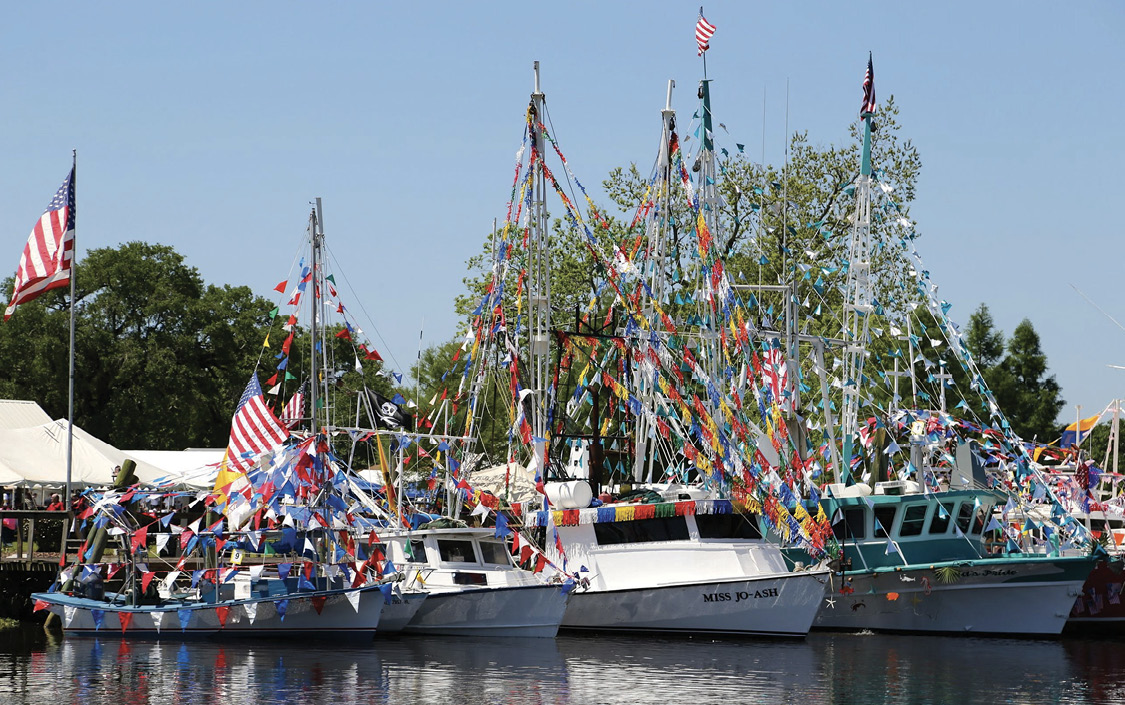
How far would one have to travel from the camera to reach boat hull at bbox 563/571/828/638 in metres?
29.9

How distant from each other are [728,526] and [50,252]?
16317 millimetres

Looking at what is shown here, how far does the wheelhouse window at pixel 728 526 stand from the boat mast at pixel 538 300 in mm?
3622

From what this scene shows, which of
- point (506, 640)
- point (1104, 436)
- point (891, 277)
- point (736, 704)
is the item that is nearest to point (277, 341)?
point (891, 277)

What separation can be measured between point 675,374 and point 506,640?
685 cm

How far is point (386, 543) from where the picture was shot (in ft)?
101

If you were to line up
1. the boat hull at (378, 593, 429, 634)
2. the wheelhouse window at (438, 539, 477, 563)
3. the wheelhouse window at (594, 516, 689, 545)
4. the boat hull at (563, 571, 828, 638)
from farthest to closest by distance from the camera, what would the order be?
the wheelhouse window at (594, 516, 689, 545) < the wheelhouse window at (438, 539, 477, 563) < the boat hull at (378, 593, 429, 634) < the boat hull at (563, 571, 828, 638)

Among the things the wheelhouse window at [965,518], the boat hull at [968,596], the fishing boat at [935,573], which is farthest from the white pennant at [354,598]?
the wheelhouse window at [965,518]

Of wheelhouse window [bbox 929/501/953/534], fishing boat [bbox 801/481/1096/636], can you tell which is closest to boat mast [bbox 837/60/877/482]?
fishing boat [bbox 801/481/1096/636]

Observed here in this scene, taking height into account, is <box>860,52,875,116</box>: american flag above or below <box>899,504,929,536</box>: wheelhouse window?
above

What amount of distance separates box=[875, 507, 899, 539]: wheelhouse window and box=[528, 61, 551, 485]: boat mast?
24.1 feet

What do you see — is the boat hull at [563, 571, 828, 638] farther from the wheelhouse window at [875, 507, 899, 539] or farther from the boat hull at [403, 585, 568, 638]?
the wheelhouse window at [875, 507, 899, 539]

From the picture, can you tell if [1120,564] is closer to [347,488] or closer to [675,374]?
[675,374]

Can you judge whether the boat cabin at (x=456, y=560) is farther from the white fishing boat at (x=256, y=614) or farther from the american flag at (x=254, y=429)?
the american flag at (x=254, y=429)

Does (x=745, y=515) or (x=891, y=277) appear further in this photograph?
(x=891, y=277)
